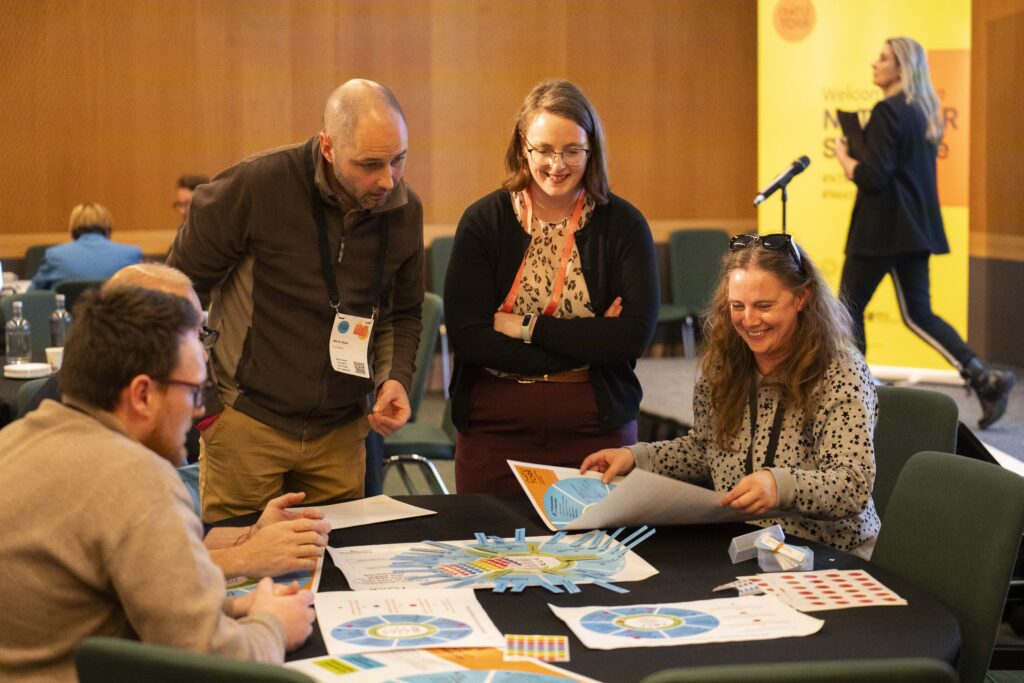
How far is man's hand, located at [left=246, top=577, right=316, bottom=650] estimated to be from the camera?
5.89 feet

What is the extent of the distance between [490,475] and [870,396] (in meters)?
0.98

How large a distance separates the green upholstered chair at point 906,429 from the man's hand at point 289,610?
178 cm

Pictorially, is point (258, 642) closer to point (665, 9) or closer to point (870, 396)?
point (870, 396)

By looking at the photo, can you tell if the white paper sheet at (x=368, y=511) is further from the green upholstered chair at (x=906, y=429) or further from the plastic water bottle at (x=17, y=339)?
the plastic water bottle at (x=17, y=339)

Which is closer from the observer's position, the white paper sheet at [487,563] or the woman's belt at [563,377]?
the white paper sheet at [487,563]

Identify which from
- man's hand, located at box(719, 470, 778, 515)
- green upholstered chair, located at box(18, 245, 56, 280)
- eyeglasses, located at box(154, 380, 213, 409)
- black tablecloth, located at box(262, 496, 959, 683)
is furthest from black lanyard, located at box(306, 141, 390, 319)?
green upholstered chair, located at box(18, 245, 56, 280)

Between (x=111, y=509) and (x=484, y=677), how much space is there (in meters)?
0.54

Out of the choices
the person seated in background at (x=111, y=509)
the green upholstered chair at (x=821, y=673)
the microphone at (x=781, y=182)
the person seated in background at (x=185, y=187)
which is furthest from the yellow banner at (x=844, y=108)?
the person seated in background at (x=111, y=509)

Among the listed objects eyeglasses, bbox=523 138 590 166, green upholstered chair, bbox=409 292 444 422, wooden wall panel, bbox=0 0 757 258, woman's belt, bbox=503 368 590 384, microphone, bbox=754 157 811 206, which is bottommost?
green upholstered chair, bbox=409 292 444 422

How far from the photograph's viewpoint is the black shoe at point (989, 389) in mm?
6098

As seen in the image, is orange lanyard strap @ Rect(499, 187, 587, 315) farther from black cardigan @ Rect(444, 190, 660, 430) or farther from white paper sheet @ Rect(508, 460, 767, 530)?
white paper sheet @ Rect(508, 460, 767, 530)

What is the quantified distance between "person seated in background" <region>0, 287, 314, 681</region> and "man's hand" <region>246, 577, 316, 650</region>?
0.09 m

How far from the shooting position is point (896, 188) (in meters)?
6.45

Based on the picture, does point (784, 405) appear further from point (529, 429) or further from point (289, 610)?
point (289, 610)
